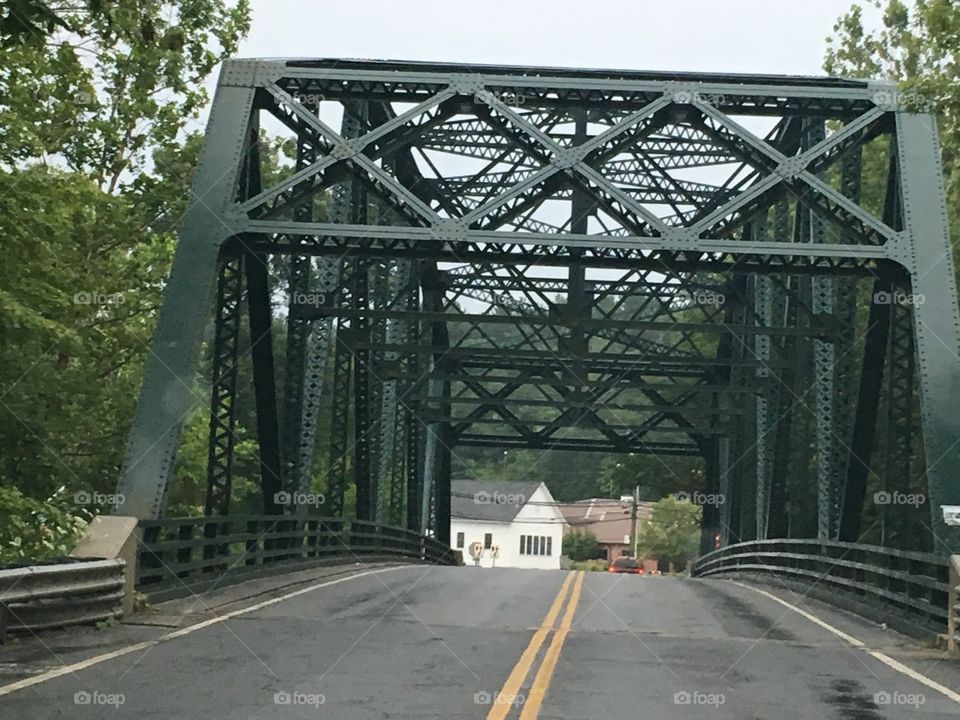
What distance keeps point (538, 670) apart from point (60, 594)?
15.1 feet

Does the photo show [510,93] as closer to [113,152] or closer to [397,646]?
[397,646]

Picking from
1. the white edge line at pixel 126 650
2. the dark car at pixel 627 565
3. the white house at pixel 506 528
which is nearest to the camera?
the white edge line at pixel 126 650

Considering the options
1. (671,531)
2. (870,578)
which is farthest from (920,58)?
(671,531)

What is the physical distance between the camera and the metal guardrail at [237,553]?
1579cm

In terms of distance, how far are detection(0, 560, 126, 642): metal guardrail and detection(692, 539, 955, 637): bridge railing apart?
8805 mm

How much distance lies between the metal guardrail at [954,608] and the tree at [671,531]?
8680 cm

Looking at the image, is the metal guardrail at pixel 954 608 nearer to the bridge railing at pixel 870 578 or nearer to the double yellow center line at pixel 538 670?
the bridge railing at pixel 870 578

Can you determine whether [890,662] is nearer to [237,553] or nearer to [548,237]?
[548,237]

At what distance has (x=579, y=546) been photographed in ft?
370

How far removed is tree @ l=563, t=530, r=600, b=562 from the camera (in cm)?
11256

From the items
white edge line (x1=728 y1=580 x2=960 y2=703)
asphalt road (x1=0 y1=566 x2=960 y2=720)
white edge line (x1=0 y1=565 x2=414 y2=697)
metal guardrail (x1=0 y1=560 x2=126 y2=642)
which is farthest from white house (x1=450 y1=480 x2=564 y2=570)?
metal guardrail (x1=0 y1=560 x2=126 y2=642)

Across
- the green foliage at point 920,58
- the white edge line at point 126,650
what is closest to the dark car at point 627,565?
the green foliage at point 920,58

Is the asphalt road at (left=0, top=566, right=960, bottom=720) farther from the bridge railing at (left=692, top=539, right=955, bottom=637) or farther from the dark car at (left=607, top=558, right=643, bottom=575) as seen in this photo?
the dark car at (left=607, top=558, right=643, bottom=575)

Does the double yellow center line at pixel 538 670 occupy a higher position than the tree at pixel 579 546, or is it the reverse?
Result: the double yellow center line at pixel 538 670
